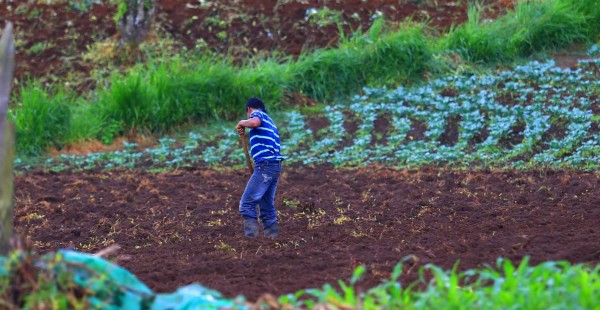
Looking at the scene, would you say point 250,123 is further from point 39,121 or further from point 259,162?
point 39,121

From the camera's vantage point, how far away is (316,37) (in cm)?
1767

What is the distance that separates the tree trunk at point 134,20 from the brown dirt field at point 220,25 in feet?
1.56

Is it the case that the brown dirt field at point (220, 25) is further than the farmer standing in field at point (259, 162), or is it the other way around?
the brown dirt field at point (220, 25)

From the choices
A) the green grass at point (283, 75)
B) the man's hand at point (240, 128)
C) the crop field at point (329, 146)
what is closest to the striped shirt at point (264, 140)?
the man's hand at point (240, 128)

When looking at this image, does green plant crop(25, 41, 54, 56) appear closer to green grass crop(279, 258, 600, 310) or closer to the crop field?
the crop field

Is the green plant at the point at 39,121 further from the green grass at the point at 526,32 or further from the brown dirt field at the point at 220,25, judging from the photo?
the green grass at the point at 526,32

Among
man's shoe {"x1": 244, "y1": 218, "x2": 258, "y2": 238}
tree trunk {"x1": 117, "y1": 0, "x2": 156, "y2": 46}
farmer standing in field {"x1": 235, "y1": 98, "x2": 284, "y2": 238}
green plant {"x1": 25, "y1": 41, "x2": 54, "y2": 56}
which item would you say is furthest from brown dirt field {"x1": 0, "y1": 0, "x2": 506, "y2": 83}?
man's shoe {"x1": 244, "y1": 218, "x2": 258, "y2": 238}

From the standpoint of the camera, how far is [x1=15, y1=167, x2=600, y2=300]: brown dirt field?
22.4ft

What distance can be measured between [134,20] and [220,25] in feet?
5.44

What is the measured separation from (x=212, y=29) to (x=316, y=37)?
2047mm

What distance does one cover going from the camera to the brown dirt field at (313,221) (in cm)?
684

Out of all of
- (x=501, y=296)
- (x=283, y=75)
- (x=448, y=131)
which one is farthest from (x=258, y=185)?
(x=283, y=75)

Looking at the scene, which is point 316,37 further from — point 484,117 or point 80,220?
point 80,220

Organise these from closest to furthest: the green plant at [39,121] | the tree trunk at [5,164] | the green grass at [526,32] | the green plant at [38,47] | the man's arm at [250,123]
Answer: the tree trunk at [5,164]
the man's arm at [250,123]
the green plant at [39,121]
the green grass at [526,32]
the green plant at [38,47]
